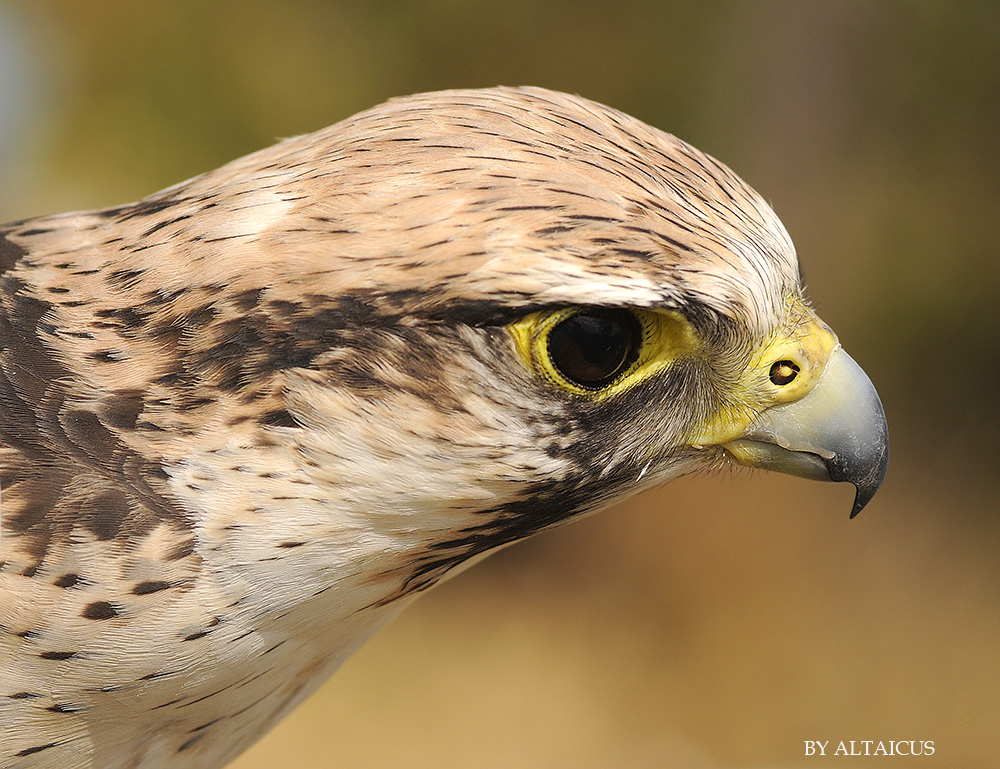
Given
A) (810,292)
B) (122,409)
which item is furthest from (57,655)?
(810,292)

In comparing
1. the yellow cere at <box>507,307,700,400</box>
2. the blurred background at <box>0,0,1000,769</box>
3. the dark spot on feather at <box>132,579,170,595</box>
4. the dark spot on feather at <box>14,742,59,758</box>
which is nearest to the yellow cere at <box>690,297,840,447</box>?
the yellow cere at <box>507,307,700,400</box>

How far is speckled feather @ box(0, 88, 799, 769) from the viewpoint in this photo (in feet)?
5.82

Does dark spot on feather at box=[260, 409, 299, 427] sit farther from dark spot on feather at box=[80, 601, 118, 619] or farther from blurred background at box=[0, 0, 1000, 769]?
blurred background at box=[0, 0, 1000, 769]

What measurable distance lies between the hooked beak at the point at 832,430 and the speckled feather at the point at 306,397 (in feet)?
0.74

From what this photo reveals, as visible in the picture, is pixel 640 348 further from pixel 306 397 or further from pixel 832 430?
pixel 306 397

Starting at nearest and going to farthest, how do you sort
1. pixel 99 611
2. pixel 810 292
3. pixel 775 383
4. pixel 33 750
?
pixel 99 611
pixel 33 750
pixel 775 383
pixel 810 292

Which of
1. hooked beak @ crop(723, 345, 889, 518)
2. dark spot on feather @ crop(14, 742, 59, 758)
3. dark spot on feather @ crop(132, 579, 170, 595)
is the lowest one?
dark spot on feather @ crop(14, 742, 59, 758)

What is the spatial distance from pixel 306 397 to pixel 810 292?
6.41m

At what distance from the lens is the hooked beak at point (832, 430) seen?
2.12m

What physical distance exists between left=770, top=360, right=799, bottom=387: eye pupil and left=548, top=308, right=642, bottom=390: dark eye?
39cm

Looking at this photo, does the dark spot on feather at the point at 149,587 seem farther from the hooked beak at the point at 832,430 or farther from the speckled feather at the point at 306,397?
the hooked beak at the point at 832,430

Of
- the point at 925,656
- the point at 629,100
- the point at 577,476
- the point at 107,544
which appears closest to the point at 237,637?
the point at 107,544

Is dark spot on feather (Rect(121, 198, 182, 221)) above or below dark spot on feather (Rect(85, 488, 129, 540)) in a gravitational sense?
above

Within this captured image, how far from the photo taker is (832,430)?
212 cm
